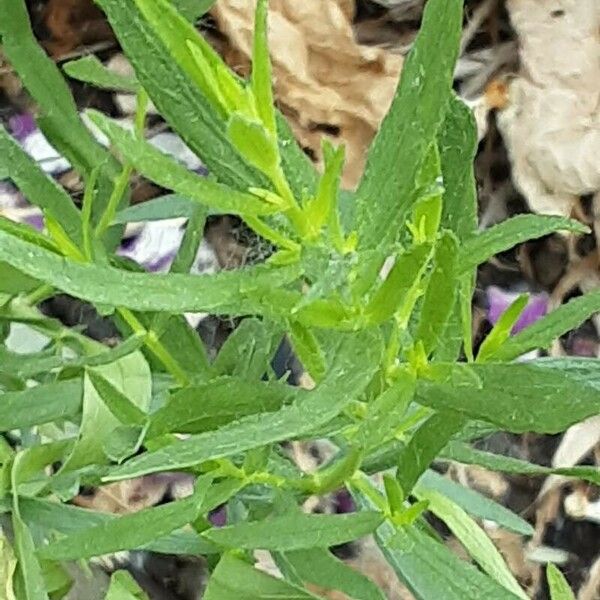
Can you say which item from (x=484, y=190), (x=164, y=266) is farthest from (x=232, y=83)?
(x=484, y=190)

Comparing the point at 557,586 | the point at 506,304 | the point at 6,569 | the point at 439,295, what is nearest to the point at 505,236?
the point at 439,295

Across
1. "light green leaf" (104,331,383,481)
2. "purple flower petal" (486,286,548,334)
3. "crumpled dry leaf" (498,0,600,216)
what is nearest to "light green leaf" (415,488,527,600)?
"light green leaf" (104,331,383,481)

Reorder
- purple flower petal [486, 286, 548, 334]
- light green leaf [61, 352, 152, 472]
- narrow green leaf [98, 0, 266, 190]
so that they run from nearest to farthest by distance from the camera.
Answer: narrow green leaf [98, 0, 266, 190] → light green leaf [61, 352, 152, 472] → purple flower petal [486, 286, 548, 334]

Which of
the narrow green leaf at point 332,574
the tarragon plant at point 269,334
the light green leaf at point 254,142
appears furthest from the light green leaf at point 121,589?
the light green leaf at point 254,142

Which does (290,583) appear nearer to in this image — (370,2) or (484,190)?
(484,190)

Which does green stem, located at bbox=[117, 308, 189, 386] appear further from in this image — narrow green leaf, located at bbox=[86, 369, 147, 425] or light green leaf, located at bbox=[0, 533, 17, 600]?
light green leaf, located at bbox=[0, 533, 17, 600]

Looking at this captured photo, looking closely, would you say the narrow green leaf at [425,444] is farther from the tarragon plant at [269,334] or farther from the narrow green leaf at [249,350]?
the narrow green leaf at [249,350]
